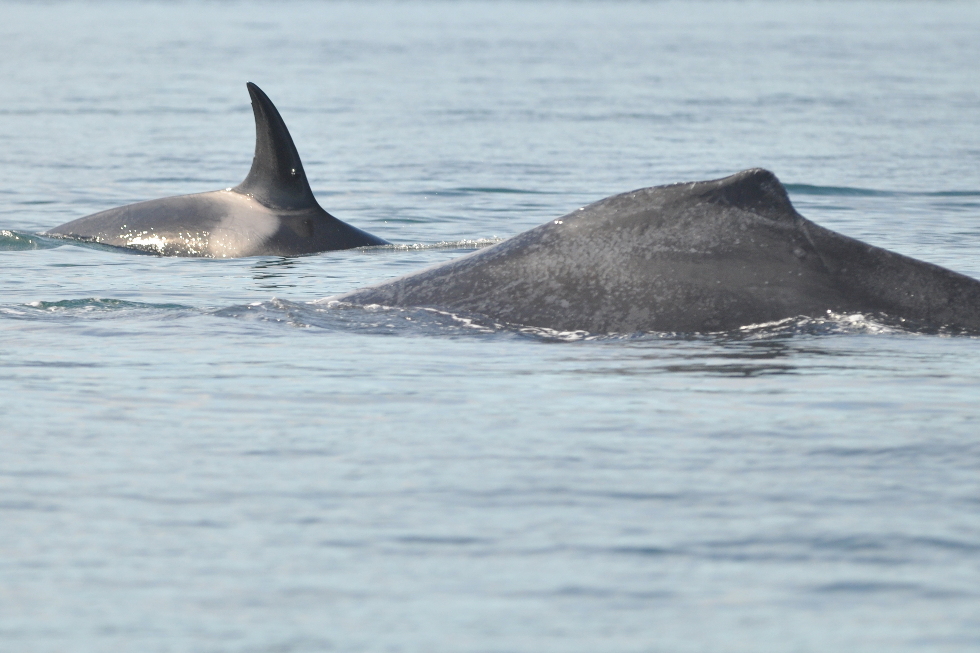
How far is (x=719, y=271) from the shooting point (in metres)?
8.37

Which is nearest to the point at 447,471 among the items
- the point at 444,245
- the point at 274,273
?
the point at 274,273

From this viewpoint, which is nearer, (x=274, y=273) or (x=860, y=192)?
(x=274, y=273)

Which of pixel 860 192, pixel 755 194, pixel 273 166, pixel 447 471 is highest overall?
pixel 860 192

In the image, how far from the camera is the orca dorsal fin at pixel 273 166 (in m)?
14.0

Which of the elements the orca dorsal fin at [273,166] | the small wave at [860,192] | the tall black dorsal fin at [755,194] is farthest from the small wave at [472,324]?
the small wave at [860,192]

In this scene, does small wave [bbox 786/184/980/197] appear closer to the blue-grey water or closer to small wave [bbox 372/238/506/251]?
the blue-grey water

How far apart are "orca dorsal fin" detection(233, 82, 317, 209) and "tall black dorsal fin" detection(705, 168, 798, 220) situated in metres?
6.14

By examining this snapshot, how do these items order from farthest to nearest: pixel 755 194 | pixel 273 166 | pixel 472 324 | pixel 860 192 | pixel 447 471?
pixel 860 192
pixel 273 166
pixel 472 324
pixel 755 194
pixel 447 471

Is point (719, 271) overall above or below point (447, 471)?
above

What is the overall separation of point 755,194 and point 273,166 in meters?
6.83

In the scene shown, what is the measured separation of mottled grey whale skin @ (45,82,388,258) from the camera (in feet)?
45.9

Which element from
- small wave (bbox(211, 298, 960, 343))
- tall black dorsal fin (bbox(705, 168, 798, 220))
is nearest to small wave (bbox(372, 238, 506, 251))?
small wave (bbox(211, 298, 960, 343))

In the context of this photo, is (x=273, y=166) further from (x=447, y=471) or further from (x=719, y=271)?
(x=447, y=471)

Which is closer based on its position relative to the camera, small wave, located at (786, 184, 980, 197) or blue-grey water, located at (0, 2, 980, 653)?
blue-grey water, located at (0, 2, 980, 653)
